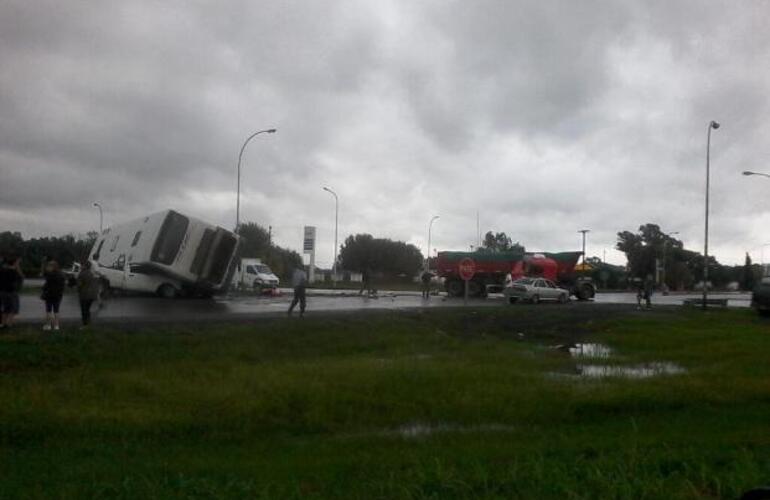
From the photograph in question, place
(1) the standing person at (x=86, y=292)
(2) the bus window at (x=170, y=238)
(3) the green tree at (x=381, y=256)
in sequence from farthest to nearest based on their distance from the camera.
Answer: (3) the green tree at (x=381, y=256) → (2) the bus window at (x=170, y=238) → (1) the standing person at (x=86, y=292)

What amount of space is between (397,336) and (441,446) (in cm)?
1204

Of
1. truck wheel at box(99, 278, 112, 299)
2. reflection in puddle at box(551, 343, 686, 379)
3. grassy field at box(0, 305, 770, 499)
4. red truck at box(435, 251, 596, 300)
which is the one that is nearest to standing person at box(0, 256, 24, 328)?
grassy field at box(0, 305, 770, 499)

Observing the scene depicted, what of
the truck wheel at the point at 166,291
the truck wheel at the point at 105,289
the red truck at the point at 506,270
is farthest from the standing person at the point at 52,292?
the red truck at the point at 506,270

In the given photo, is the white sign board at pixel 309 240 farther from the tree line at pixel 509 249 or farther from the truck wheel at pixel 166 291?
the tree line at pixel 509 249

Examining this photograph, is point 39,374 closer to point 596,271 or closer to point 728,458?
point 728,458

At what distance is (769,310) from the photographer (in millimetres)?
37781

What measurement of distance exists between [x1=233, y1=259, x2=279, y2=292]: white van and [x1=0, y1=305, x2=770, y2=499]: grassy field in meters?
32.4

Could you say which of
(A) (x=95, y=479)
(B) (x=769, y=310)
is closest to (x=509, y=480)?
(A) (x=95, y=479)

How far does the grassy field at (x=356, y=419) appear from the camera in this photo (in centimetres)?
805

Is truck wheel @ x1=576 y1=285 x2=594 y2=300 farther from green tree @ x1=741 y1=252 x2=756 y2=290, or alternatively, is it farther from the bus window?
green tree @ x1=741 y1=252 x2=756 y2=290

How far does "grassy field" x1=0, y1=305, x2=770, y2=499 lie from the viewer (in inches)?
317

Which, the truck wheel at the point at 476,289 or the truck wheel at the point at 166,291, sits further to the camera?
the truck wheel at the point at 476,289

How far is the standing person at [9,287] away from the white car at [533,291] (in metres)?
29.8

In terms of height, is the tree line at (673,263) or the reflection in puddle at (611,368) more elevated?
the tree line at (673,263)
